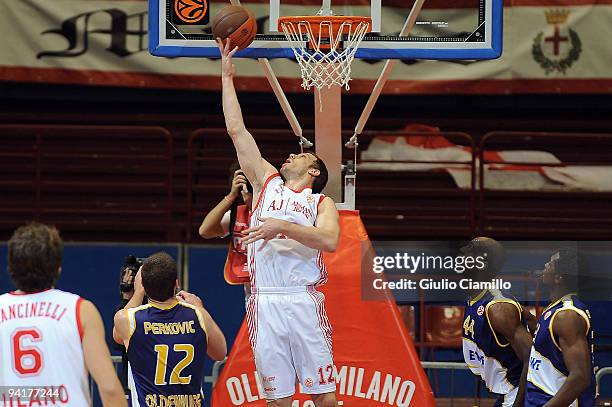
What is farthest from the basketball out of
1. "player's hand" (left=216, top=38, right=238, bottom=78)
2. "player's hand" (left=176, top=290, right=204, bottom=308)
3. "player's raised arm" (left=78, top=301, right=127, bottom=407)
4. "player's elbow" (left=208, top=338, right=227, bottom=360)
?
"player's raised arm" (left=78, top=301, right=127, bottom=407)

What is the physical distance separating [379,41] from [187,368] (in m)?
3.31

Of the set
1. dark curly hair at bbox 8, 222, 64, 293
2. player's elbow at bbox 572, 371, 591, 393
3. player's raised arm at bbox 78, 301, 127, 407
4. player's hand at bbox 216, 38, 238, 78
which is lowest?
player's elbow at bbox 572, 371, 591, 393

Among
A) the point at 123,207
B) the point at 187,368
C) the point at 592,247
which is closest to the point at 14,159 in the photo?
the point at 123,207

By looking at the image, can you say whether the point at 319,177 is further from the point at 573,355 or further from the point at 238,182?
the point at 573,355

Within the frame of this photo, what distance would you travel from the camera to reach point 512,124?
14.4m

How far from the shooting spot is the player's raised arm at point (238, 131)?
7996mm

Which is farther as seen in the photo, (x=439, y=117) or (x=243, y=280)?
(x=439, y=117)

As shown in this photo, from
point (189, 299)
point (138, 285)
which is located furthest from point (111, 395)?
point (138, 285)

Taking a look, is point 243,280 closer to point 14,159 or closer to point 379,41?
point 379,41

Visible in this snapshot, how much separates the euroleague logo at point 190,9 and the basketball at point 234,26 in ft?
2.67

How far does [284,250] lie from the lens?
25.9 feet

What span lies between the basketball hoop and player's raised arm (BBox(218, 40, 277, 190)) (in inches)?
24.6

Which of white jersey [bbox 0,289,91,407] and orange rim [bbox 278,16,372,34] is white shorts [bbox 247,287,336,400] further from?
white jersey [bbox 0,289,91,407]

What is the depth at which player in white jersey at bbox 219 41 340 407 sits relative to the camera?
7.82 m
